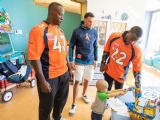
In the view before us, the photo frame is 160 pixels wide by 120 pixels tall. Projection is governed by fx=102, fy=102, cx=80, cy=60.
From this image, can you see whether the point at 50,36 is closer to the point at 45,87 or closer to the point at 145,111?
the point at 45,87

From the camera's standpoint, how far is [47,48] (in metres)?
0.96

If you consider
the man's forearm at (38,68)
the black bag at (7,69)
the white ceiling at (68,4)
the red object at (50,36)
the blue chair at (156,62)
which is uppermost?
the white ceiling at (68,4)

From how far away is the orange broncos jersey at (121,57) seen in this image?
48.4 inches

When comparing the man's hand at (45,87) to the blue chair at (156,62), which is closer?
the man's hand at (45,87)

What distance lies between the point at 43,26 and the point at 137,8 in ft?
12.1

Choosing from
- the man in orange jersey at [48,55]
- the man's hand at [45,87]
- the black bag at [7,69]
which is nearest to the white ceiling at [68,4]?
the black bag at [7,69]

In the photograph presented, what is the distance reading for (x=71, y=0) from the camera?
405 cm

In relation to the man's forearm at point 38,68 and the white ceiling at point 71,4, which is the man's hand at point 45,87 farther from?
the white ceiling at point 71,4

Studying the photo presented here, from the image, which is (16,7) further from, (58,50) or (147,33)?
(147,33)

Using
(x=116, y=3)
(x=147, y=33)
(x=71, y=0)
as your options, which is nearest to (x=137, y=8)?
(x=116, y=3)

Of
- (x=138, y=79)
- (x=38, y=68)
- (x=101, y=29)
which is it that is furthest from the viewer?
(x=101, y=29)

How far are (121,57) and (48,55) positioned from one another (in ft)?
2.88

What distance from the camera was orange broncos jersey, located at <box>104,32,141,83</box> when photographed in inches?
48.4

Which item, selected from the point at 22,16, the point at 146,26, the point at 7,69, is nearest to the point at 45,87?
the point at 7,69
